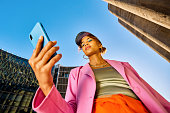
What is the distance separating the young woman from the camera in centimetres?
88

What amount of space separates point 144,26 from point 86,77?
7.21ft

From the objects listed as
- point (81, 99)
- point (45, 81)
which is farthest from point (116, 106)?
point (45, 81)

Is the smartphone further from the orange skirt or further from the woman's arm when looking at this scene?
the orange skirt

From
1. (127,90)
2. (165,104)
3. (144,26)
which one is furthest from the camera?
(144,26)

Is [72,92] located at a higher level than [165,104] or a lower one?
higher

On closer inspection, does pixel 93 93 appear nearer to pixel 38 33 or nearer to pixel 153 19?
pixel 38 33

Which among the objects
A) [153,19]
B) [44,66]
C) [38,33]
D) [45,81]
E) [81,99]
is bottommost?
[81,99]

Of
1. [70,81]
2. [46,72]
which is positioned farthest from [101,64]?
[46,72]

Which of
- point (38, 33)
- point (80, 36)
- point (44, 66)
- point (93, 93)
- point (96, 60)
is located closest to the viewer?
point (44, 66)

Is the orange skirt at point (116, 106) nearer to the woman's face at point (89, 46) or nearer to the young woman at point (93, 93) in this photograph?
the young woman at point (93, 93)

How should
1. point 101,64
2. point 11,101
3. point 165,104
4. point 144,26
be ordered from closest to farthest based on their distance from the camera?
point 165,104 < point 101,64 < point 144,26 < point 11,101

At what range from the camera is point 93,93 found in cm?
136

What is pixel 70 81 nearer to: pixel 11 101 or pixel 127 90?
pixel 127 90

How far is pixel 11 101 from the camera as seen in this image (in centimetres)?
1905
